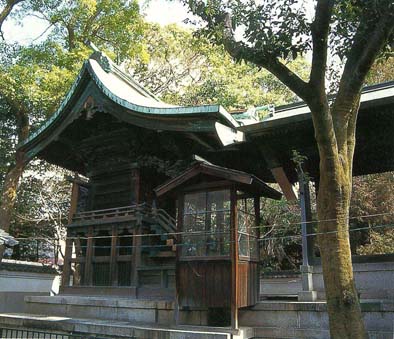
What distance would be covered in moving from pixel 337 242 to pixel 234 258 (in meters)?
2.62

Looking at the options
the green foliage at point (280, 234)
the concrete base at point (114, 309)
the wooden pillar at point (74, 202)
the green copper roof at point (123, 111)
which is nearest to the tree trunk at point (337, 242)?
the green copper roof at point (123, 111)

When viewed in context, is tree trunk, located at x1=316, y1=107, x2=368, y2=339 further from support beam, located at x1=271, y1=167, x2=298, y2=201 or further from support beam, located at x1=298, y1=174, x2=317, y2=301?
support beam, located at x1=271, y1=167, x2=298, y2=201

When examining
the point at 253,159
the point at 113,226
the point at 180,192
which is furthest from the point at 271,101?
the point at 180,192

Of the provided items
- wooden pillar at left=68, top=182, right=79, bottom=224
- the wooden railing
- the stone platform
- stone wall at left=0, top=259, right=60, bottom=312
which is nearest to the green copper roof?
wooden pillar at left=68, top=182, right=79, bottom=224

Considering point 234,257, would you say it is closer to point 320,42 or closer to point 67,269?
point 320,42

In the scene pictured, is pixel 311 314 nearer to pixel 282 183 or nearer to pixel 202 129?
pixel 282 183

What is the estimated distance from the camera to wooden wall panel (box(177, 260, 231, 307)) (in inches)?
291

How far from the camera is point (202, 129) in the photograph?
28.9 feet

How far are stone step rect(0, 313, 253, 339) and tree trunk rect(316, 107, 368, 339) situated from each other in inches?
99.5

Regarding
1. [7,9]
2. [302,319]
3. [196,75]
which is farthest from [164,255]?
[196,75]

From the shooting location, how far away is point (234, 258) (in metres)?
7.32

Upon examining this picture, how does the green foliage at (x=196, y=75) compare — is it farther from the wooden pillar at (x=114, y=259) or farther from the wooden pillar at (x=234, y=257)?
the wooden pillar at (x=234, y=257)

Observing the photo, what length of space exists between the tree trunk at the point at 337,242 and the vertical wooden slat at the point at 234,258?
229cm

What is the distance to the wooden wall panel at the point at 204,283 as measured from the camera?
739 cm
